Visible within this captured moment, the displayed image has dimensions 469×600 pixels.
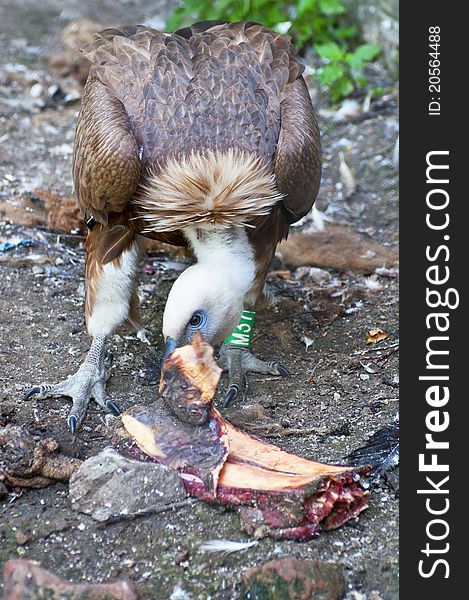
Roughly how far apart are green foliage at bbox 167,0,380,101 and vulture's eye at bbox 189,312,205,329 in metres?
4.87

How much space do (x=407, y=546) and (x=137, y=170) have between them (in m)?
2.43

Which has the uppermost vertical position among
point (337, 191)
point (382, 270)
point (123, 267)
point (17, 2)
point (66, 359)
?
point (17, 2)

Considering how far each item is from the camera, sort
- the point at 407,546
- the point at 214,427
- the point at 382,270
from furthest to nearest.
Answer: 1. the point at 382,270
2. the point at 214,427
3. the point at 407,546

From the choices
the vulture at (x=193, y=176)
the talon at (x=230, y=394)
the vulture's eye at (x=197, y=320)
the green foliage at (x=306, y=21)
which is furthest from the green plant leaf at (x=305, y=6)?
the vulture's eye at (x=197, y=320)

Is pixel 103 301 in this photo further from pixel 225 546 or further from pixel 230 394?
pixel 225 546

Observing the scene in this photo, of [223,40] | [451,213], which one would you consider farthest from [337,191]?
[451,213]

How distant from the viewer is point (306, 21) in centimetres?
993

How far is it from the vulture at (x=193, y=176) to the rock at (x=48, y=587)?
1.39m

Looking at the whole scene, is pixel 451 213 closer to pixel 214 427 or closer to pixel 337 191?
pixel 214 427

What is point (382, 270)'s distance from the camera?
720 centimetres

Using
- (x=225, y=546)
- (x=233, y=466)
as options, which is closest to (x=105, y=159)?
(x=233, y=466)

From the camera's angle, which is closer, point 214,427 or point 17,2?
point 214,427

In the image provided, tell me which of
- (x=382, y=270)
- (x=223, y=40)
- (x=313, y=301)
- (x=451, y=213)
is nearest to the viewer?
(x=451, y=213)

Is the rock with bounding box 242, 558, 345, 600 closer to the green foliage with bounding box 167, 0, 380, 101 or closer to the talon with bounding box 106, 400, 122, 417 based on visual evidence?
the talon with bounding box 106, 400, 122, 417
